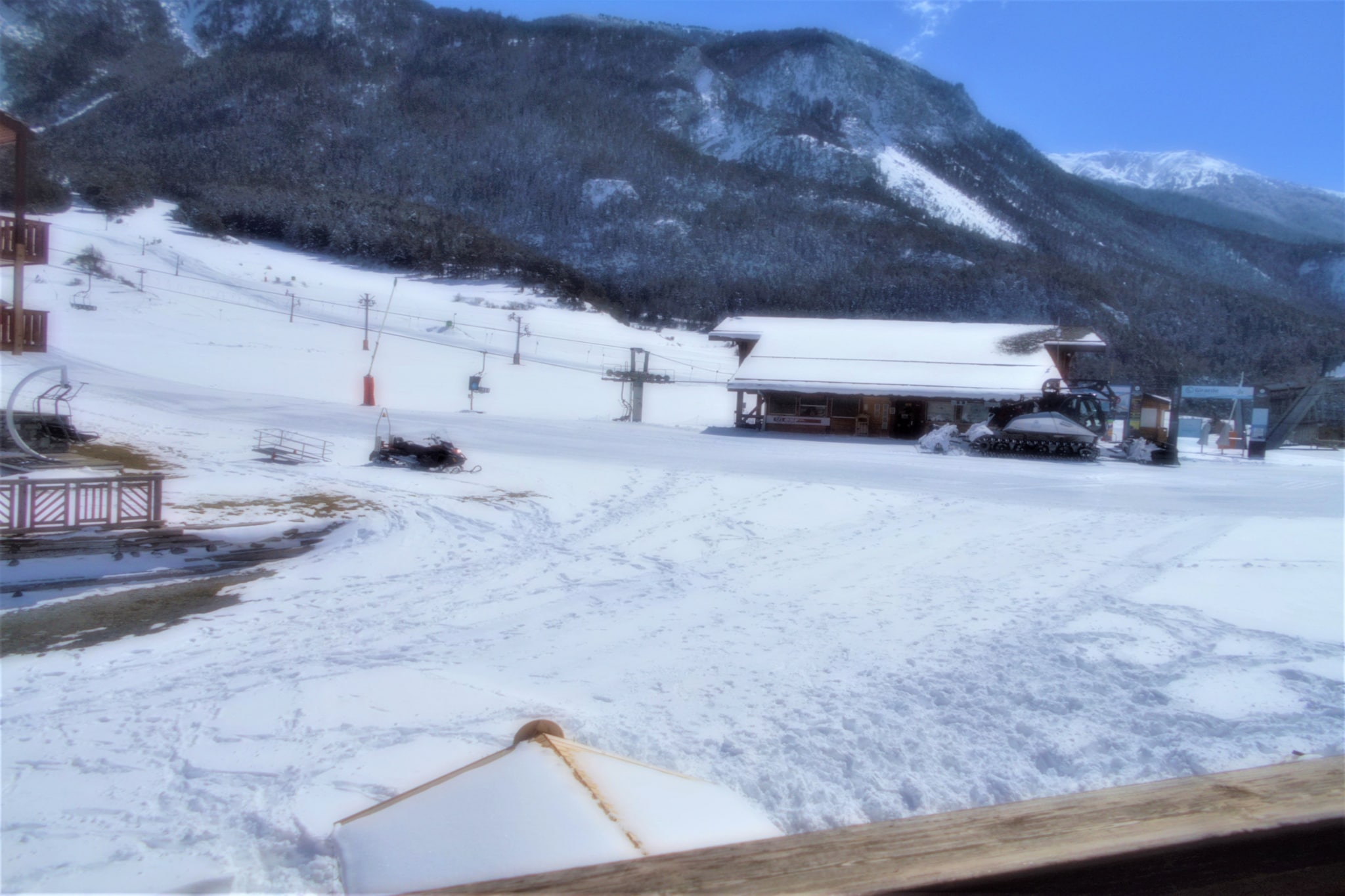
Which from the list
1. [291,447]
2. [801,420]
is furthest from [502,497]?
[801,420]

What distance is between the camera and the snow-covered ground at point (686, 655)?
184 inches

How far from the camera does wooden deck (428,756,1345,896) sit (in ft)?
4.48

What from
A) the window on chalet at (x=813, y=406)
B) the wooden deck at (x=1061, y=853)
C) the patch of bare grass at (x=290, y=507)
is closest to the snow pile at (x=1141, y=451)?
the window on chalet at (x=813, y=406)

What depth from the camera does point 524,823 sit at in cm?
242

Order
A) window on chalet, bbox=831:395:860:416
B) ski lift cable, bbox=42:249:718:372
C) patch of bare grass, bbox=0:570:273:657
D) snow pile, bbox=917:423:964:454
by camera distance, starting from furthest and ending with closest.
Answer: ski lift cable, bbox=42:249:718:372
window on chalet, bbox=831:395:860:416
snow pile, bbox=917:423:964:454
patch of bare grass, bbox=0:570:273:657

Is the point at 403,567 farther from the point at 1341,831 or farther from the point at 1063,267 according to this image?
the point at 1063,267

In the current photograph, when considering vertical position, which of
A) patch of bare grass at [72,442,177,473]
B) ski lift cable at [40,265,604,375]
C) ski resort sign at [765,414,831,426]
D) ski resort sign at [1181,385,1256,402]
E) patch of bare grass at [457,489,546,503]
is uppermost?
ski lift cable at [40,265,604,375]

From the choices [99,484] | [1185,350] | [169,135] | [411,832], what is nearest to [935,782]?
[411,832]

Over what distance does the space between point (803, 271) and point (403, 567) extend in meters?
88.2

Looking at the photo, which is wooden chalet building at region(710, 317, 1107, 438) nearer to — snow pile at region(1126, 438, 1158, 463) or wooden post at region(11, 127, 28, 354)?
snow pile at region(1126, 438, 1158, 463)

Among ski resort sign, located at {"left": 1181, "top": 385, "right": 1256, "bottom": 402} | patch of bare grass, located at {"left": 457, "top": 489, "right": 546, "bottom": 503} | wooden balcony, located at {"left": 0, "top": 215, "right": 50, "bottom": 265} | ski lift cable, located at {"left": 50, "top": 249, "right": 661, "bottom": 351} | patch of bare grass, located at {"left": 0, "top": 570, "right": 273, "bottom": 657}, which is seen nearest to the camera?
→ patch of bare grass, located at {"left": 0, "top": 570, "right": 273, "bottom": 657}

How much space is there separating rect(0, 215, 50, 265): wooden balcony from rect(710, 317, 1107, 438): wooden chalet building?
22.4 metres

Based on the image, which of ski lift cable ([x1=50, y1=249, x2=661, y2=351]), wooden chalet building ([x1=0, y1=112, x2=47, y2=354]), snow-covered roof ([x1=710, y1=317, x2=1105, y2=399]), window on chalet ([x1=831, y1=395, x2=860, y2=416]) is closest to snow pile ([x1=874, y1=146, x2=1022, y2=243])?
ski lift cable ([x1=50, y1=249, x2=661, y2=351])

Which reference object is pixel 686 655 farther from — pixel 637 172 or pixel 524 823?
pixel 637 172
